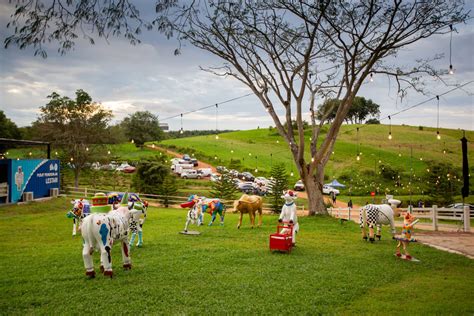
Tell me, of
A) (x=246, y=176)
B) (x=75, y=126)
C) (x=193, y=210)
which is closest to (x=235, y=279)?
(x=193, y=210)

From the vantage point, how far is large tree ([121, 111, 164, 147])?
6688cm

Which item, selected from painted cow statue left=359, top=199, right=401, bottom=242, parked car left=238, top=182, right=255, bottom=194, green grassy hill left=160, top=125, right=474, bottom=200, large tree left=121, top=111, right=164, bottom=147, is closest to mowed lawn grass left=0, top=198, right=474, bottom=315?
painted cow statue left=359, top=199, right=401, bottom=242

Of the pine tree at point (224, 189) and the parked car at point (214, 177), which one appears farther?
the parked car at point (214, 177)

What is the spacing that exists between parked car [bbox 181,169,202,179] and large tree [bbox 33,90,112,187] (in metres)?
12.0

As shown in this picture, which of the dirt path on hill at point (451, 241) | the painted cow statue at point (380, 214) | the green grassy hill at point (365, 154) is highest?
the green grassy hill at point (365, 154)

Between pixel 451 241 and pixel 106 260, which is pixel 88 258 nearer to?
pixel 106 260

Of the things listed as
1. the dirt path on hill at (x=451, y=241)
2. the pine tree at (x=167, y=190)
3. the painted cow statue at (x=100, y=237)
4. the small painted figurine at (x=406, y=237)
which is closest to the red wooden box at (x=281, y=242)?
the small painted figurine at (x=406, y=237)

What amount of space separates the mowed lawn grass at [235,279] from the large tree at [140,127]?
185 ft

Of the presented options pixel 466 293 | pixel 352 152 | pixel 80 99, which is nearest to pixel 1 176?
pixel 80 99

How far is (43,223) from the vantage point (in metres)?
15.9

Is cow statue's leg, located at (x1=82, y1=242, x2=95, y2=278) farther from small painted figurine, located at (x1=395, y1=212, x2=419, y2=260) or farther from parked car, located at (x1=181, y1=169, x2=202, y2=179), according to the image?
parked car, located at (x1=181, y1=169, x2=202, y2=179)

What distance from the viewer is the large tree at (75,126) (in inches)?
1320

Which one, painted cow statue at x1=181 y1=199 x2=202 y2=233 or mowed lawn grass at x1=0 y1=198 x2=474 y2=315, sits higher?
painted cow statue at x1=181 y1=199 x2=202 y2=233

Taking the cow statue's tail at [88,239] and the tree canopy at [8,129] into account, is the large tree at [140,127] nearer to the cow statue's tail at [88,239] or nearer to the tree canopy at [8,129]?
the tree canopy at [8,129]
